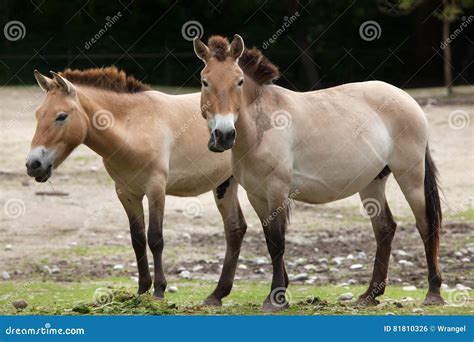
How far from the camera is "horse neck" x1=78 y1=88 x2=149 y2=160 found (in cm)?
1048

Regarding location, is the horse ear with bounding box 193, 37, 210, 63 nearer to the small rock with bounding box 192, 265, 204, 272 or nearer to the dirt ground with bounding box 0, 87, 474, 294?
the dirt ground with bounding box 0, 87, 474, 294

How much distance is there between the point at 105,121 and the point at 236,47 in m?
1.84

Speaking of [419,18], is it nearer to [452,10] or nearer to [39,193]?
[452,10]

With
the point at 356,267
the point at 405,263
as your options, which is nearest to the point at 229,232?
the point at 356,267

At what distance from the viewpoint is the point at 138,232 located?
431 inches

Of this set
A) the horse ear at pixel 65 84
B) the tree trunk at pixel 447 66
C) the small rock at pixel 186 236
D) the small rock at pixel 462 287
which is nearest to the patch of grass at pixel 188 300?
the small rock at pixel 462 287

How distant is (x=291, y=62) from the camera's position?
2727cm

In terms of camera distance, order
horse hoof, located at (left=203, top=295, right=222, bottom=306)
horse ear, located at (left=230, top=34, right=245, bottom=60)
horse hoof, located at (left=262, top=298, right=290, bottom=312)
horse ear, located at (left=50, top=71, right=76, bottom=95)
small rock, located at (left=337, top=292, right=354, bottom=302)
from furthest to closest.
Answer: small rock, located at (left=337, top=292, right=354, bottom=302), horse hoof, located at (left=203, top=295, right=222, bottom=306), horse ear, located at (left=50, top=71, right=76, bottom=95), horse hoof, located at (left=262, top=298, right=290, bottom=312), horse ear, located at (left=230, top=34, right=245, bottom=60)

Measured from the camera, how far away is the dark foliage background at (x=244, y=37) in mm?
26875

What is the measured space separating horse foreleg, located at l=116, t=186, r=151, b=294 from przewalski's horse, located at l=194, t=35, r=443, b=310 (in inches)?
60.9

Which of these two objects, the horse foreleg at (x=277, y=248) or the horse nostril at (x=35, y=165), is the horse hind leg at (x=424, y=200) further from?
the horse nostril at (x=35, y=165)

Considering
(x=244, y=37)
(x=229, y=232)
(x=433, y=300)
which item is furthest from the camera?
(x=244, y=37)

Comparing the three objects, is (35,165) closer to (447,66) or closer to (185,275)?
(185,275)

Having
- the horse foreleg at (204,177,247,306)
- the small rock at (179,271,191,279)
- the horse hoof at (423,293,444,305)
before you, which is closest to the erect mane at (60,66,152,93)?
the horse foreleg at (204,177,247,306)
